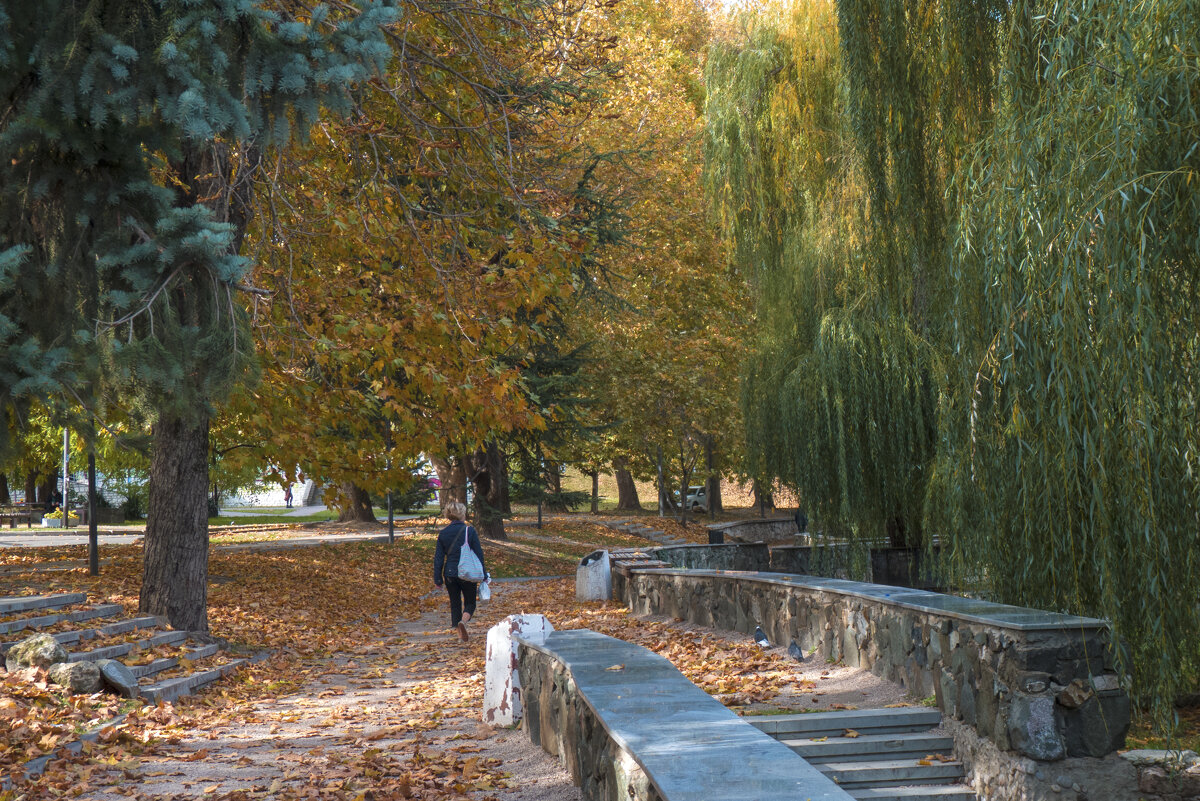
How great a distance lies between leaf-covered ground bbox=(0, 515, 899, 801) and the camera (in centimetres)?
626

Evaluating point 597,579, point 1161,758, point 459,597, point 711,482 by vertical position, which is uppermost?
point 711,482

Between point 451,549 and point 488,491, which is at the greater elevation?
point 488,491

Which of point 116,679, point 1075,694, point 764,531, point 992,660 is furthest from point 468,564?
point 764,531

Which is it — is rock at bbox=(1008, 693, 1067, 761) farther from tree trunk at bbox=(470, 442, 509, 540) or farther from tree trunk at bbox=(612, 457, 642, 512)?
tree trunk at bbox=(612, 457, 642, 512)

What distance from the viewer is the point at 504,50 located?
14.2 m

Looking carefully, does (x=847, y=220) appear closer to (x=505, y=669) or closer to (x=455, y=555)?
(x=455, y=555)

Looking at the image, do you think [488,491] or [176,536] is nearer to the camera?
[176,536]

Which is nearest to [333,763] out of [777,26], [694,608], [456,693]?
[456,693]

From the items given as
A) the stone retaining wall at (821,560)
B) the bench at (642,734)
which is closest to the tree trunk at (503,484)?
the stone retaining wall at (821,560)

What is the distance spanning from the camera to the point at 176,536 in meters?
11.2

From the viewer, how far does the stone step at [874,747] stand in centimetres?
684

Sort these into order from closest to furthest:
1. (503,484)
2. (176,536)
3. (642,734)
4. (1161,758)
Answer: (642,734) → (1161,758) → (176,536) → (503,484)

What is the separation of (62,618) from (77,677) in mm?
2049

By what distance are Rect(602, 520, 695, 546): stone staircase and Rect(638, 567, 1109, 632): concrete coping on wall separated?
18393 millimetres
